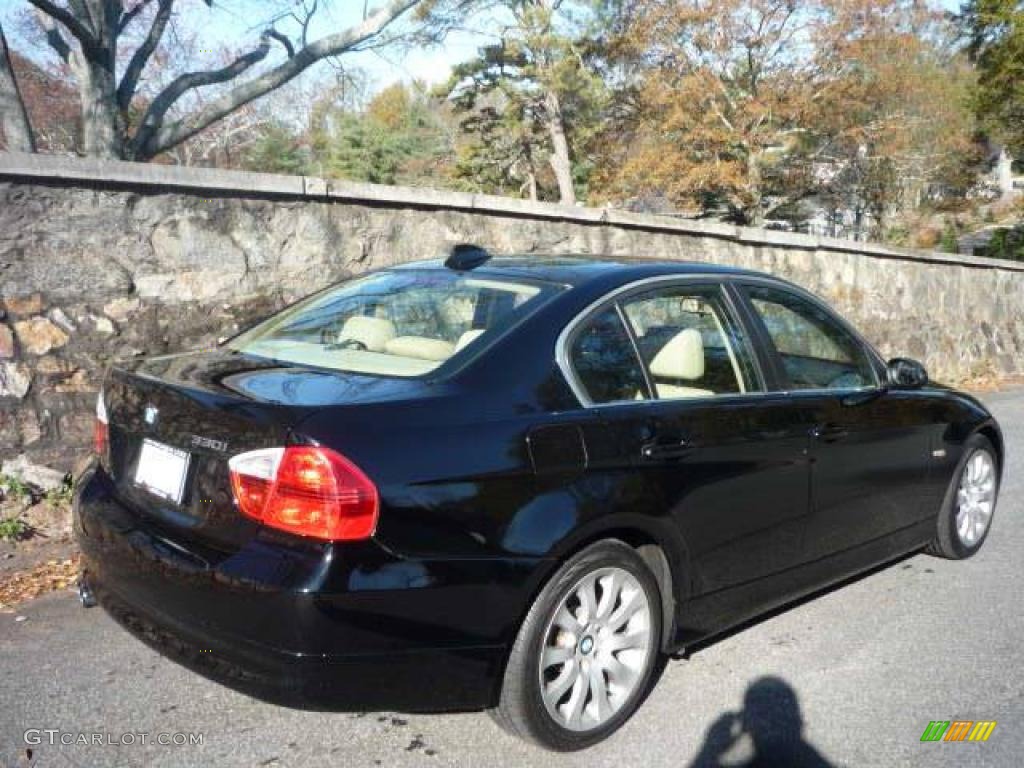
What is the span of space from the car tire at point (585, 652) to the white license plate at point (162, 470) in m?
1.11

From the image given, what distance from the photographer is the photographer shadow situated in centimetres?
296

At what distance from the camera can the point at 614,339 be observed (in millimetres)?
3287

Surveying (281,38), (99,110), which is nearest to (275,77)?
(281,38)

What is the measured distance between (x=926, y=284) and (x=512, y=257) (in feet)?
33.9

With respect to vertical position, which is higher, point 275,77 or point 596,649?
point 275,77

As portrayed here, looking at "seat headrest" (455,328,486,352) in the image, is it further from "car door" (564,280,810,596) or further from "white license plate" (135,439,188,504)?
"white license plate" (135,439,188,504)

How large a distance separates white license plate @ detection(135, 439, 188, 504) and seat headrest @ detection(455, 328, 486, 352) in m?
0.92

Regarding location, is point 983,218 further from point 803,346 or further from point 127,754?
point 127,754

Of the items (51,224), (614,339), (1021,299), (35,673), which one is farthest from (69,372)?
(1021,299)

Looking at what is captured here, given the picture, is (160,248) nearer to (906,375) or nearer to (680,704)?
(680,704)

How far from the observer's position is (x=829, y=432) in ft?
12.6

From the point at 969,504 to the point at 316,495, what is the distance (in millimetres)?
3902

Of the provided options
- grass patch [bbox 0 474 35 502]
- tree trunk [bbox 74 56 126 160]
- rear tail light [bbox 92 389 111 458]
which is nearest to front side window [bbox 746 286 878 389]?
rear tail light [bbox 92 389 111 458]

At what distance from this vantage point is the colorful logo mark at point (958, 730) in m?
3.13
